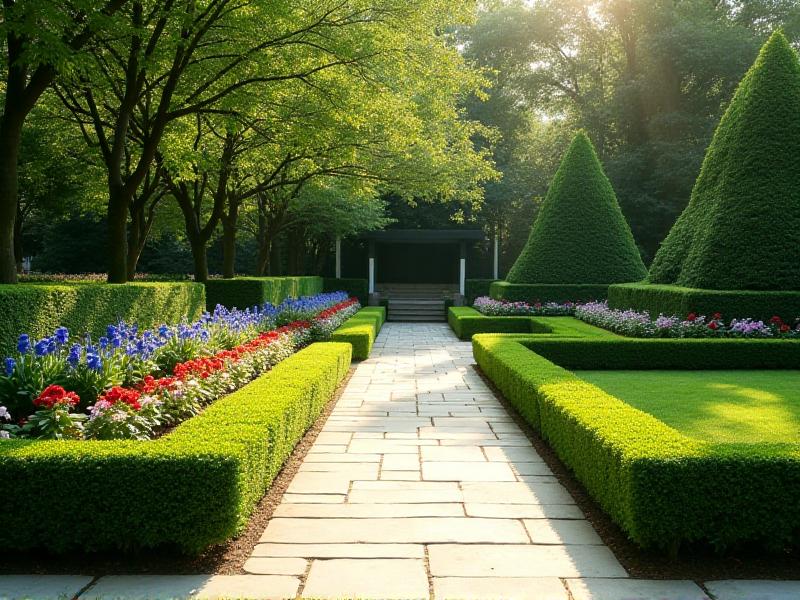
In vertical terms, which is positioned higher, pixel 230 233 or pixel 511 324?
pixel 230 233

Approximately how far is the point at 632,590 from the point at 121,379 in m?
5.15

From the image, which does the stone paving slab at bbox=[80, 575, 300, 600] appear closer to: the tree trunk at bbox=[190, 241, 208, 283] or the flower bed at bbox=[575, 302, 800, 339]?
the flower bed at bbox=[575, 302, 800, 339]

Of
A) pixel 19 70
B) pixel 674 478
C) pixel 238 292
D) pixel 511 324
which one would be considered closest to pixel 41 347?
pixel 674 478

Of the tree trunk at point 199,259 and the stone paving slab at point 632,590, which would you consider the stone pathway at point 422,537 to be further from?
the tree trunk at point 199,259

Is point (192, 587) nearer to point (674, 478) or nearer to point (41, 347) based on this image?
point (674, 478)

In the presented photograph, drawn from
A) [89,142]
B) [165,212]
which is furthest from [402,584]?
[165,212]

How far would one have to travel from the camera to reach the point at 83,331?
8.31 metres

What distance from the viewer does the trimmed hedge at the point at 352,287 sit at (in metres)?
29.6

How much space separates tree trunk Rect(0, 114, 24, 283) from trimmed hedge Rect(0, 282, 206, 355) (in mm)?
1164

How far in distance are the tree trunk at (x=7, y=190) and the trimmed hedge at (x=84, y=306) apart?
3.82 ft

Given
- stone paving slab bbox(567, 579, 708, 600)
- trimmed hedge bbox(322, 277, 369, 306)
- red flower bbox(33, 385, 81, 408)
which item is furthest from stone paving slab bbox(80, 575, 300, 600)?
trimmed hedge bbox(322, 277, 369, 306)

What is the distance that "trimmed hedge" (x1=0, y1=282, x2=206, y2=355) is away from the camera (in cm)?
673

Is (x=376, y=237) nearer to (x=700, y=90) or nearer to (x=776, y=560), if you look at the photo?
(x=700, y=90)

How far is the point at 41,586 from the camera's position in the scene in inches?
144
